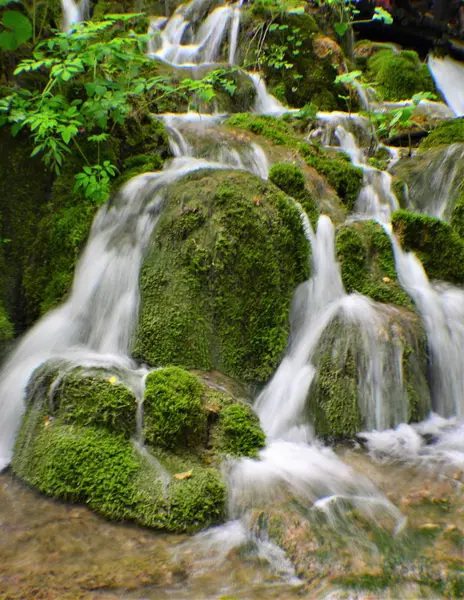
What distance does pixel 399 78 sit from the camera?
496 inches

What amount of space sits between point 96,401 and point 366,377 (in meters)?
2.09

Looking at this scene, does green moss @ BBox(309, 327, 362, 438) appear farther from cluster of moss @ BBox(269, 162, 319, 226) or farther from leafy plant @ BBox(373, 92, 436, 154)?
leafy plant @ BBox(373, 92, 436, 154)

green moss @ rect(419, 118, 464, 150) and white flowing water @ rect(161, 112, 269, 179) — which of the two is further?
green moss @ rect(419, 118, 464, 150)

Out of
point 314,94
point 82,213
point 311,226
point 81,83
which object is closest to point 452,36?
point 314,94

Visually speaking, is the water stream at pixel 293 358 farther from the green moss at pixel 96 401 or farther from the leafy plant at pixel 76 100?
the leafy plant at pixel 76 100

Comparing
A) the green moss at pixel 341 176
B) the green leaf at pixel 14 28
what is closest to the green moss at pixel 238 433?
the green leaf at pixel 14 28

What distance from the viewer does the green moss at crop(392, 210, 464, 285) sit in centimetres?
550

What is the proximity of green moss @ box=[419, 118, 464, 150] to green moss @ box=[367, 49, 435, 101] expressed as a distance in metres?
5.16

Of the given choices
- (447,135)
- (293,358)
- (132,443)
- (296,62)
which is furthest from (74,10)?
(132,443)

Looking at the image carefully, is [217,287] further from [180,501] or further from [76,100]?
[76,100]

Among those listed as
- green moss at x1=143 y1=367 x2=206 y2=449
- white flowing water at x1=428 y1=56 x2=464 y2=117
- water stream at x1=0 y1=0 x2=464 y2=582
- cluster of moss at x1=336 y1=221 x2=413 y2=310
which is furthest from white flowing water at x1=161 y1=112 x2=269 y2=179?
white flowing water at x1=428 y1=56 x2=464 y2=117

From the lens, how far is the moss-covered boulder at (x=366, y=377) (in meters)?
3.92

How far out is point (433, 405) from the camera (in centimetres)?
436

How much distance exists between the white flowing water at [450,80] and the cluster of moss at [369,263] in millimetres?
7019
